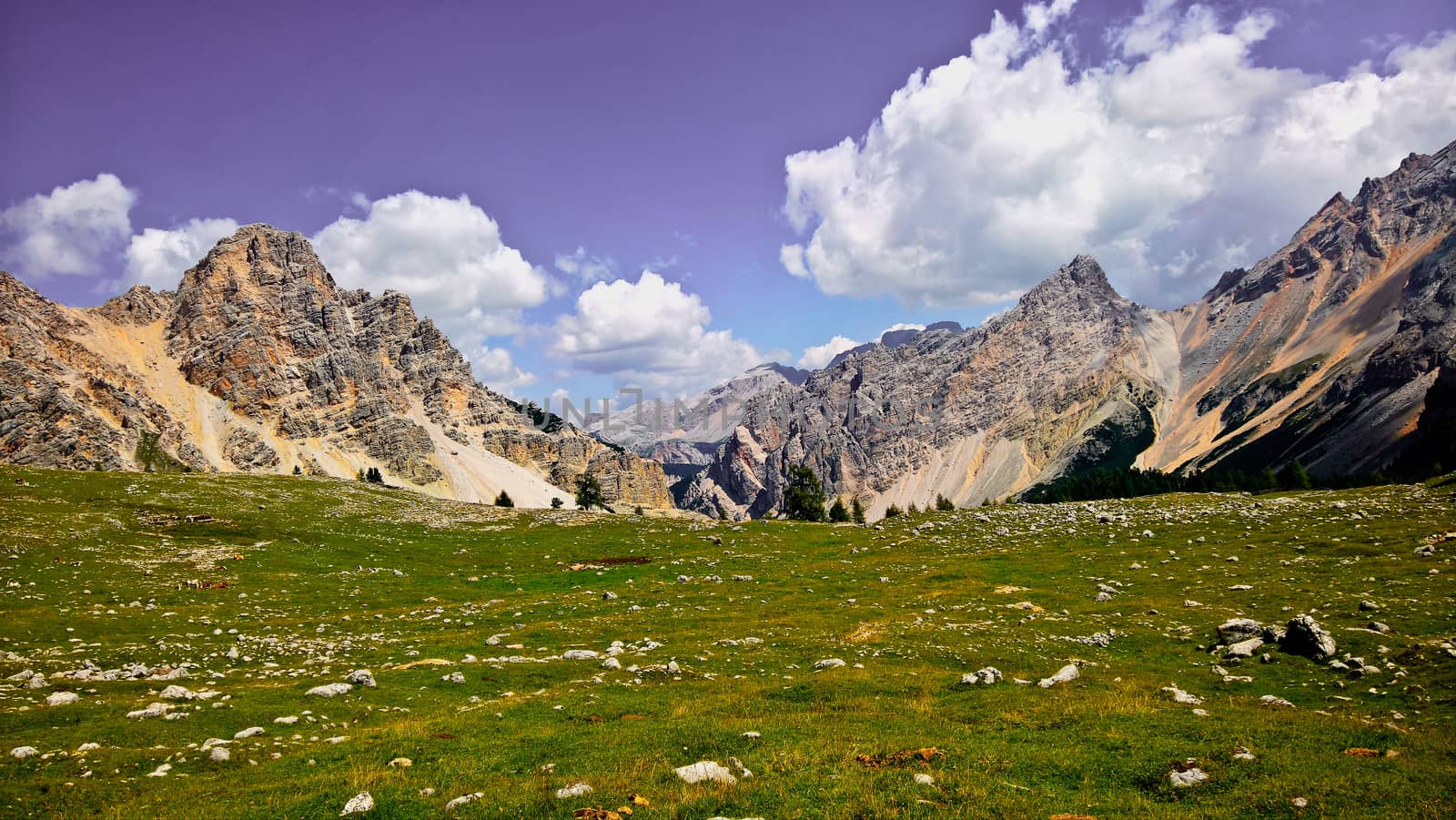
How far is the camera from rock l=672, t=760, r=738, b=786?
42.4 ft

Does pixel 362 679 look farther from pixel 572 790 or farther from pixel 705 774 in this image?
pixel 705 774

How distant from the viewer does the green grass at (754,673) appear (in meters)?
12.4

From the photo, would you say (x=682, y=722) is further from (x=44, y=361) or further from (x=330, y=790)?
(x=44, y=361)

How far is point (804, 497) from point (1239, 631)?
95.1 m

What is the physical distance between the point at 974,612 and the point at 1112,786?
68.1ft

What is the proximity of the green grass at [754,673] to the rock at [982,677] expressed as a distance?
55cm

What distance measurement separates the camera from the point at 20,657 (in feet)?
75.4

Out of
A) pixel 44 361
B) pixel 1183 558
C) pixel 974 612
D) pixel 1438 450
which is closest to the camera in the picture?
pixel 974 612

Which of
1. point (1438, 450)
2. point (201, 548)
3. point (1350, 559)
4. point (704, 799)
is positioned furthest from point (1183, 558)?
point (1438, 450)

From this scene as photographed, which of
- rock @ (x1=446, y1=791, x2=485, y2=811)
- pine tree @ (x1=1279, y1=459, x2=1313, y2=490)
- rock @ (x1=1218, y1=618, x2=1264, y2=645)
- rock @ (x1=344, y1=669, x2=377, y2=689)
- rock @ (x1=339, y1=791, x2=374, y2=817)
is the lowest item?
rock @ (x1=344, y1=669, x2=377, y2=689)

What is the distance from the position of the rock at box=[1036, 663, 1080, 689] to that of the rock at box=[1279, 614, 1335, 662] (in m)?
7.06

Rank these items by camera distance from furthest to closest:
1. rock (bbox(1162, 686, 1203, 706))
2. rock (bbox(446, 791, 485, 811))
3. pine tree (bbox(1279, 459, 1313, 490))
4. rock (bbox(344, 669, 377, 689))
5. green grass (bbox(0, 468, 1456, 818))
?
pine tree (bbox(1279, 459, 1313, 490)), rock (bbox(344, 669, 377, 689)), rock (bbox(1162, 686, 1203, 706)), green grass (bbox(0, 468, 1456, 818)), rock (bbox(446, 791, 485, 811))

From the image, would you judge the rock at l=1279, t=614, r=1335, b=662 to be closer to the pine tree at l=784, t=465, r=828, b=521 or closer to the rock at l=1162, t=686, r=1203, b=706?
the rock at l=1162, t=686, r=1203, b=706

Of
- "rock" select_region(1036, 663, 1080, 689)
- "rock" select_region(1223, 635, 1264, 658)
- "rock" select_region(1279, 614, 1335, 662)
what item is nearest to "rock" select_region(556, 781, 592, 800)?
"rock" select_region(1036, 663, 1080, 689)
